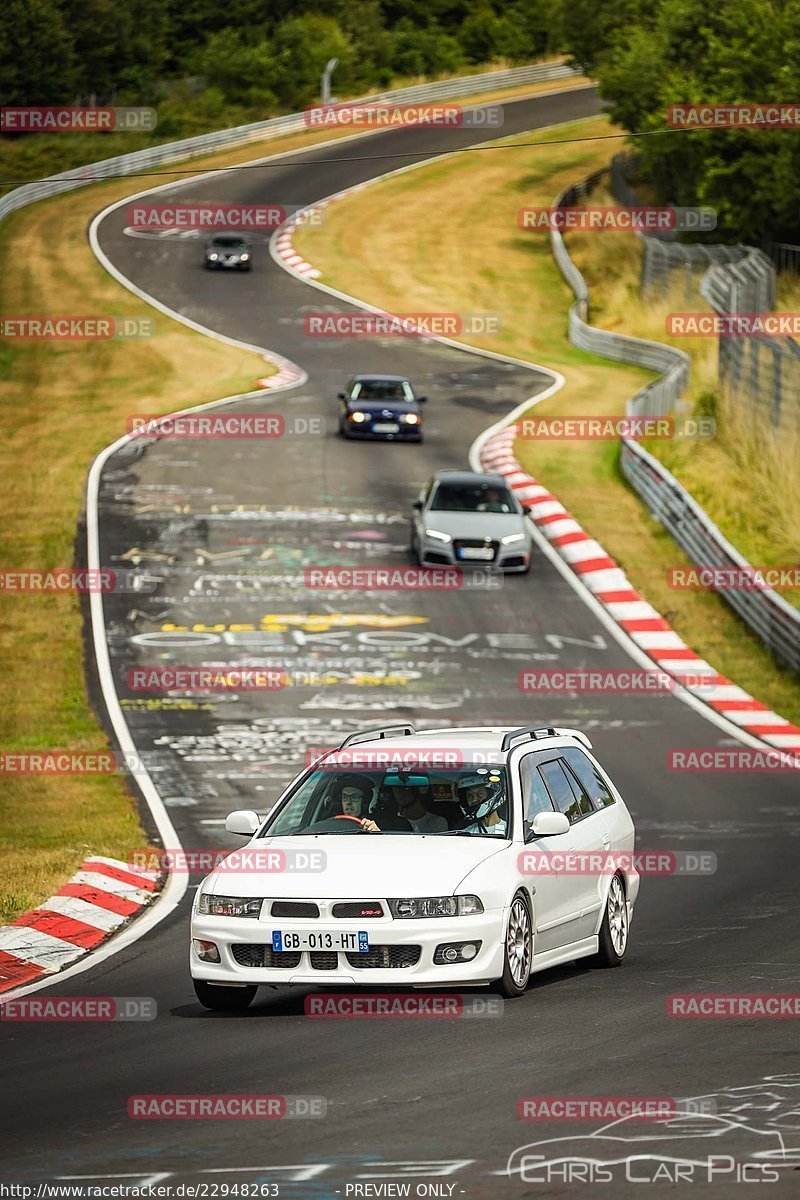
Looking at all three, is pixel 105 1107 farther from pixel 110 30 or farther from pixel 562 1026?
pixel 110 30

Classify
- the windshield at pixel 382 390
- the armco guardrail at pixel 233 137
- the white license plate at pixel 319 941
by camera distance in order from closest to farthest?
1. the white license plate at pixel 319 941
2. the windshield at pixel 382 390
3. the armco guardrail at pixel 233 137

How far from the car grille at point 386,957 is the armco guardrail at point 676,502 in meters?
15.9

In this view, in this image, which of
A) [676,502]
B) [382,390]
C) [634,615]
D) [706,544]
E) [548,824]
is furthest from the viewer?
[382,390]

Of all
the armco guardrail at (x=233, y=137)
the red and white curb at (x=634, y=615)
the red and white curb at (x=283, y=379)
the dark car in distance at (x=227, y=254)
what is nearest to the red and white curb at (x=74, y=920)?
the red and white curb at (x=634, y=615)

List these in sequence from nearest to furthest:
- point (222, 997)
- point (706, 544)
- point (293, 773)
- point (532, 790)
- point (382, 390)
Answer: point (222, 997) → point (532, 790) → point (293, 773) → point (706, 544) → point (382, 390)

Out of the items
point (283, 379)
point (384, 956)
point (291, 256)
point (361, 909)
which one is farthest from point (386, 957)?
point (291, 256)

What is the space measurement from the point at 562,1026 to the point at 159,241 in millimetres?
57595

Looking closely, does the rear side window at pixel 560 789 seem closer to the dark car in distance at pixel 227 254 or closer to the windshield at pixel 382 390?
the windshield at pixel 382 390

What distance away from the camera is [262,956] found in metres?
10.3

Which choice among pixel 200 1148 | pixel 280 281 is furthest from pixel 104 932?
pixel 280 281

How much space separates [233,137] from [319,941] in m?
71.6

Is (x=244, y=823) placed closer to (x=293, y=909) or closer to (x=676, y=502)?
(x=293, y=909)

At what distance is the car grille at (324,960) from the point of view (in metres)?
10.2

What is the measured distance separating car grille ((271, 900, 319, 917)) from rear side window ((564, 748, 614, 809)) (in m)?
2.69
